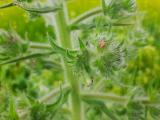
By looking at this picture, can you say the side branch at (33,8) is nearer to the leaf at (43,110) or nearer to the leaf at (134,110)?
the leaf at (43,110)

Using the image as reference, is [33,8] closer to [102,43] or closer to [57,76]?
[102,43]

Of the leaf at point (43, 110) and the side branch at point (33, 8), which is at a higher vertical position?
the side branch at point (33, 8)

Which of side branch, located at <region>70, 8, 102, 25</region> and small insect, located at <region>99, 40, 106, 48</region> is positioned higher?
side branch, located at <region>70, 8, 102, 25</region>

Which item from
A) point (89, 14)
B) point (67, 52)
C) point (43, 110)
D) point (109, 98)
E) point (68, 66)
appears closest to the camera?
point (67, 52)

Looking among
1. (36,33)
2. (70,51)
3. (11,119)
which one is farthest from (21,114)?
(36,33)

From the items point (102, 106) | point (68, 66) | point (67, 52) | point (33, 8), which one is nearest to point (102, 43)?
point (67, 52)

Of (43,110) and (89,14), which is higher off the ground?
(89,14)

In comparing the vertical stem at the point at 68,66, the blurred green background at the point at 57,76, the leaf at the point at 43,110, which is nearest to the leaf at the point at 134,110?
the vertical stem at the point at 68,66

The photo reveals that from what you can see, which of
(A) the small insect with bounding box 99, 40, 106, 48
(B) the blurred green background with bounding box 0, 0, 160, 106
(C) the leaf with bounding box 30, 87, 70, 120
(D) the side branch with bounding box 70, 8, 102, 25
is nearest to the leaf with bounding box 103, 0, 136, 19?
(D) the side branch with bounding box 70, 8, 102, 25

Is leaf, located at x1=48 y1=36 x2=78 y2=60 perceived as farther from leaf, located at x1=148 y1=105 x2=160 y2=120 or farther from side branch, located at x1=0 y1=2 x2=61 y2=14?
leaf, located at x1=148 y1=105 x2=160 y2=120
